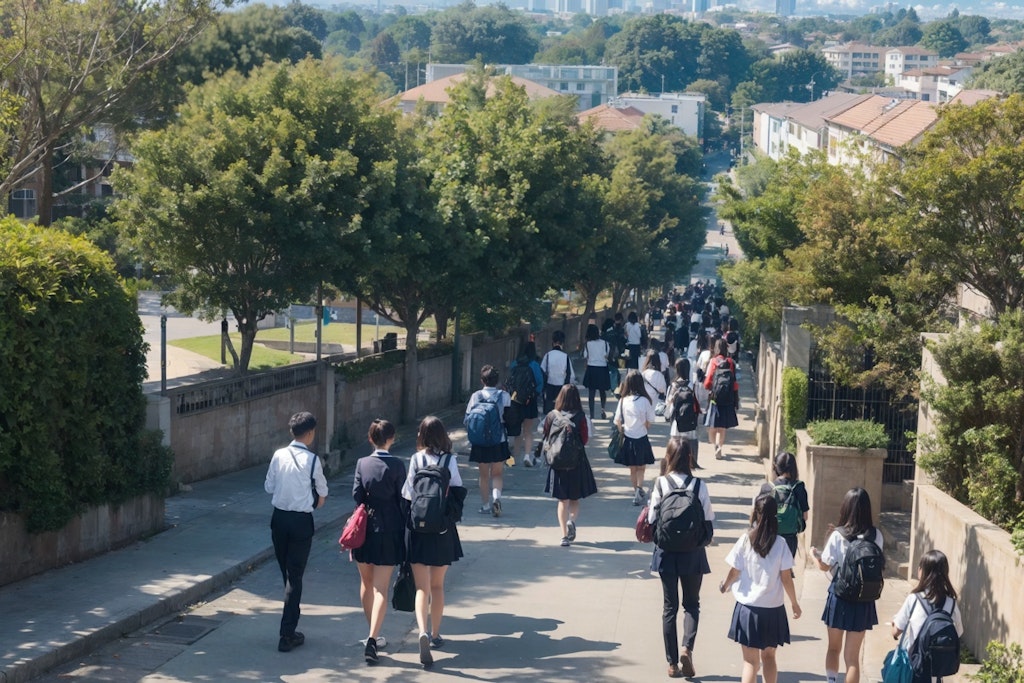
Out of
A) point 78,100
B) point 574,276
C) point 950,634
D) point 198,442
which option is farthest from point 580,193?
point 950,634

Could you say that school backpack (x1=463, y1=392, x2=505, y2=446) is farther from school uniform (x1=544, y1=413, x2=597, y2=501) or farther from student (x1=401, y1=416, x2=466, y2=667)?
student (x1=401, y1=416, x2=466, y2=667)

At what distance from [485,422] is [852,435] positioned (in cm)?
380

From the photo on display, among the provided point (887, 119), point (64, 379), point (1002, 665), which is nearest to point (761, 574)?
point (1002, 665)

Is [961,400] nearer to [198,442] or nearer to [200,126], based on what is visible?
[198,442]

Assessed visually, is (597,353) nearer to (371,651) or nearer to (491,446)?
(491,446)

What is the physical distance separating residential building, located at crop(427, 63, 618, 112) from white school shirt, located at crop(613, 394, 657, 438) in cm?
13827

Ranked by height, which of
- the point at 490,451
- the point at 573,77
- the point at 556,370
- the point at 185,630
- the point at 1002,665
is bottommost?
the point at 185,630

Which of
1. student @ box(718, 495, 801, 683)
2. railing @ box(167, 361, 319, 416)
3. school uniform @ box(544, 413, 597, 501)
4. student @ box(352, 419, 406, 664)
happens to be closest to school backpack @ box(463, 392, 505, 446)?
school uniform @ box(544, 413, 597, 501)

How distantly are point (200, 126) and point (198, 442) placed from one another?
480 cm

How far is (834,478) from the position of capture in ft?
42.4

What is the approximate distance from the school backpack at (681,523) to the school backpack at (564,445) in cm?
342

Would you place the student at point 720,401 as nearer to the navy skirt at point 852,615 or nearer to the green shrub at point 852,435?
the green shrub at point 852,435

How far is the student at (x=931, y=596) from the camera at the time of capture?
7766 mm

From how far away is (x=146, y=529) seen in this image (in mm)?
12961
